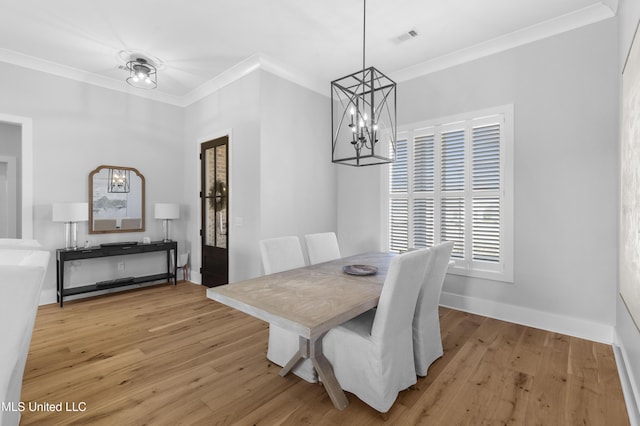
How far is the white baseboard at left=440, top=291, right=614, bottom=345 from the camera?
275cm

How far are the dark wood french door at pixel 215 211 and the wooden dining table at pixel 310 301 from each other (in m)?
2.16

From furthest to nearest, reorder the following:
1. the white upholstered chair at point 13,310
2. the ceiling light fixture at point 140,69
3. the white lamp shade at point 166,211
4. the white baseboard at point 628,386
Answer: the white lamp shade at point 166,211, the ceiling light fixture at point 140,69, the white baseboard at point 628,386, the white upholstered chair at point 13,310

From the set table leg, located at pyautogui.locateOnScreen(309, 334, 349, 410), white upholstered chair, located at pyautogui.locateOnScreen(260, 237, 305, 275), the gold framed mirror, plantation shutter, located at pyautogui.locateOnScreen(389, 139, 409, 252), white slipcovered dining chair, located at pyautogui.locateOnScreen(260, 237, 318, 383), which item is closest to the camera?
table leg, located at pyautogui.locateOnScreen(309, 334, 349, 410)

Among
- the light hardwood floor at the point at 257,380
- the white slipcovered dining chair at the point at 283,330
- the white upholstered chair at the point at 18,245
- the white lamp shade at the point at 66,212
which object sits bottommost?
the light hardwood floor at the point at 257,380

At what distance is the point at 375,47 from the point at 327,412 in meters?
3.46

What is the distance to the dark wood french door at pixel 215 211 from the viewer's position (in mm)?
4254

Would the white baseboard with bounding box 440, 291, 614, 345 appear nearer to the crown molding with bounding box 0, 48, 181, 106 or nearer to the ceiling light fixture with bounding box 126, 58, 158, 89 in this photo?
the ceiling light fixture with bounding box 126, 58, 158, 89

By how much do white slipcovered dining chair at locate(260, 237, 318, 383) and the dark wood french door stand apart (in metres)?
1.78

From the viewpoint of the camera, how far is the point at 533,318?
3.06m

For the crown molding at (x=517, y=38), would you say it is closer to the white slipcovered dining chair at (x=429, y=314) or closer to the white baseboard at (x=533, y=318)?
the white slipcovered dining chair at (x=429, y=314)

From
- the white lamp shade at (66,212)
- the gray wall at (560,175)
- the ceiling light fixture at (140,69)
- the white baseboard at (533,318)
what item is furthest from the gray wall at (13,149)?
the gray wall at (560,175)

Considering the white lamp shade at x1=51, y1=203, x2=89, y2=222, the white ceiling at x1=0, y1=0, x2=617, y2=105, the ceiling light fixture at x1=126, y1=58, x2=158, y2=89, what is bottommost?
the white lamp shade at x1=51, y1=203, x2=89, y2=222

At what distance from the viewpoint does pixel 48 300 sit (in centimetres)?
380

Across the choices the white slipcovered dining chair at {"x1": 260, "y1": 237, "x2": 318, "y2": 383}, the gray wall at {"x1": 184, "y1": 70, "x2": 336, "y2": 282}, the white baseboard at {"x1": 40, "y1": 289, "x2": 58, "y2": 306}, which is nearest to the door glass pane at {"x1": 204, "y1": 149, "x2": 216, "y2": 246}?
the gray wall at {"x1": 184, "y1": 70, "x2": 336, "y2": 282}
